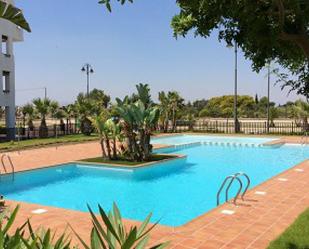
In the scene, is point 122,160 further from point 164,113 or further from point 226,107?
point 226,107

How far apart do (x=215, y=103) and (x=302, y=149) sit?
51.7 meters

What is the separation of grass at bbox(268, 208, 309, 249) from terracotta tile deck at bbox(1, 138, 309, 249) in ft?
0.63

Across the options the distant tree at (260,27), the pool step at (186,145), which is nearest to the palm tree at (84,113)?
the pool step at (186,145)

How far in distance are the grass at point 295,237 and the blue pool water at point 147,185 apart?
10.2ft

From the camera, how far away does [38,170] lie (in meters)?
17.2

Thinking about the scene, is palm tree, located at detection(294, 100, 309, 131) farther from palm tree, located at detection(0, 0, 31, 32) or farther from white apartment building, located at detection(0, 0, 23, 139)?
palm tree, located at detection(0, 0, 31, 32)

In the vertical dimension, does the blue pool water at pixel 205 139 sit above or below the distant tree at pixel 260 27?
below

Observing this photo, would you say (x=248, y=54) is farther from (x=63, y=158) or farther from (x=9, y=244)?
(x=63, y=158)

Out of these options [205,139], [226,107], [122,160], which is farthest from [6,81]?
[226,107]

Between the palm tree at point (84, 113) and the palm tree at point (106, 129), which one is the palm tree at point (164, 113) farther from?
the palm tree at point (106, 129)

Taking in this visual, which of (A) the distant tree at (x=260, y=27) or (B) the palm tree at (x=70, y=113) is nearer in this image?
(A) the distant tree at (x=260, y=27)

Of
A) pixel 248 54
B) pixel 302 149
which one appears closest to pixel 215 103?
pixel 302 149

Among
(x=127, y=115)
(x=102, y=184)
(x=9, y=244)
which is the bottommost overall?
(x=102, y=184)

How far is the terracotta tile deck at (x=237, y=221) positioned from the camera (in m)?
7.54
